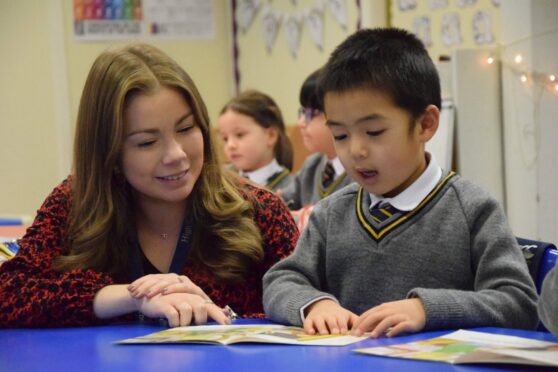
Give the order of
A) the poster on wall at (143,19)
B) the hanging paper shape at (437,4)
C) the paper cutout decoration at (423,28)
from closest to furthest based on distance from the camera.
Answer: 1. the hanging paper shape at (437,4)
2. the paper cutout decoration at (423,28)
3. the poster on wall at (143,19)

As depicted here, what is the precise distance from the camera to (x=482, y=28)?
11.9 feet

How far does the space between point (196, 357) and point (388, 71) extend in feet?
2.03

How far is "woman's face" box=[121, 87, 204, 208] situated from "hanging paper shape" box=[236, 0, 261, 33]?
13.7ft

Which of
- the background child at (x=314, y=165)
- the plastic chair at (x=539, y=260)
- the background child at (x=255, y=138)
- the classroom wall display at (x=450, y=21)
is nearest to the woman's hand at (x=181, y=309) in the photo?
the plastic chair at (x=539, y=260)

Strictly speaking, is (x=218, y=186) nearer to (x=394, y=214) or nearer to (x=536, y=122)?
(x=394, y=214)

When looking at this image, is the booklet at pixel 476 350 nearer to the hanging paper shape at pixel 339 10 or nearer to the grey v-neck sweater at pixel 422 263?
the grey v-neck sweater at pixel 422 263

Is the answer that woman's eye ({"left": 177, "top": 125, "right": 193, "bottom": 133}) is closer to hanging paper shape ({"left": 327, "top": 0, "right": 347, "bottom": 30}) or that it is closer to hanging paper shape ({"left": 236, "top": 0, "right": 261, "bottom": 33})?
hanging paper shape ({"left": 327, "top": 0, "right": 347, "bottom": 30})

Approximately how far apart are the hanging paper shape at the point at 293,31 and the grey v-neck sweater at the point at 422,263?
376 cm

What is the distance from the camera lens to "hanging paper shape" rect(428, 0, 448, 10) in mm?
3840

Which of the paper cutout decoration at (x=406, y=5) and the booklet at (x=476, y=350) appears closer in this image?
the booklet at (x=476, y=350)

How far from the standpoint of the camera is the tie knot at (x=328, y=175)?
A: 3314 mm

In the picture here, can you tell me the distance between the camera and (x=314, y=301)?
1.34 m

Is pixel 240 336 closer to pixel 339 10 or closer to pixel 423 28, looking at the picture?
pixel 423 28

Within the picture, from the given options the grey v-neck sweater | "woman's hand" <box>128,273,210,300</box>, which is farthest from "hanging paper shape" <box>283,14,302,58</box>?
"woman's hand" <box>128,273,210,300</box>
